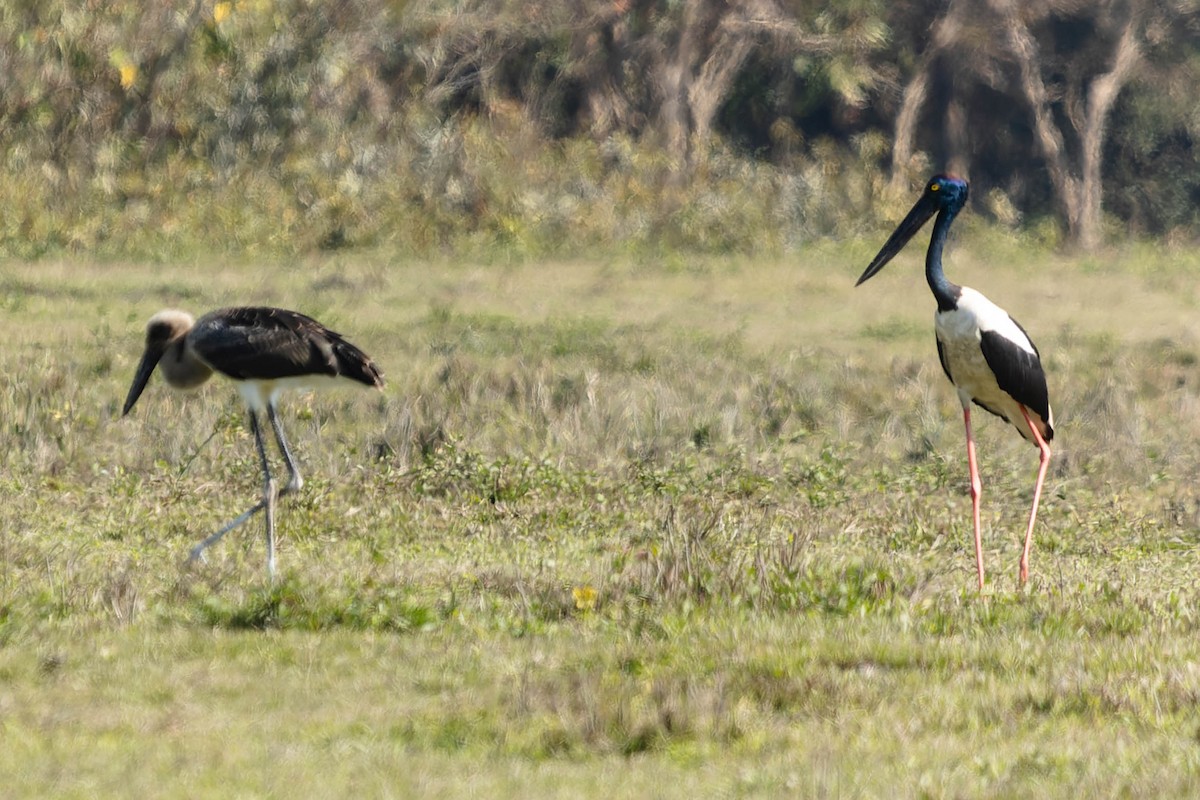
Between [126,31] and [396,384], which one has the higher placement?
[126,31]

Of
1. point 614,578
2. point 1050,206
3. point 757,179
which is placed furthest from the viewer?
point 1050,206

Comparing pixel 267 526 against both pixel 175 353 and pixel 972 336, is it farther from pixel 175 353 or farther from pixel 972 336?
pixel 972 336

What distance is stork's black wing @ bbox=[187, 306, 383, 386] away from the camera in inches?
290

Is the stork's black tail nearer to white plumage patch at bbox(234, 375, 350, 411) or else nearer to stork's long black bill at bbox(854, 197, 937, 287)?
white plumage patch at bbox(234, 375, 350, 411)

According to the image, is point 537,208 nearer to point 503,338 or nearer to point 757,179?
point 757,179

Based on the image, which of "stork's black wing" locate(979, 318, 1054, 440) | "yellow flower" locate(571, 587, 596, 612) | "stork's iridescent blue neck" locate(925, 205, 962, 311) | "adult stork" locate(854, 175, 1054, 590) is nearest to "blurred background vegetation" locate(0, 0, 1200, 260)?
"adult stork" locate(854, 175, 1054, 590)

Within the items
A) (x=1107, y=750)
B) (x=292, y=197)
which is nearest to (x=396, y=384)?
(x=1107, y=750)

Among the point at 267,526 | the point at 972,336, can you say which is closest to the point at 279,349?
the point at 267,526

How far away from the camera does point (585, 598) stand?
5.98 m

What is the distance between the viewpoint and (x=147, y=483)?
26.9ft

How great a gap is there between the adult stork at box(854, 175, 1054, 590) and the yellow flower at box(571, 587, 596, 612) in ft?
5.49

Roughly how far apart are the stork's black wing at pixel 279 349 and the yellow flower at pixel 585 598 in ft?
5.80

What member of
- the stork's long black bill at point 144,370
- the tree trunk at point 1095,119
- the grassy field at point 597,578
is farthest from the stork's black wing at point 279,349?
the tree trunk at point 1095,119

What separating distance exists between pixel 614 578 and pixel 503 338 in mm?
6948
